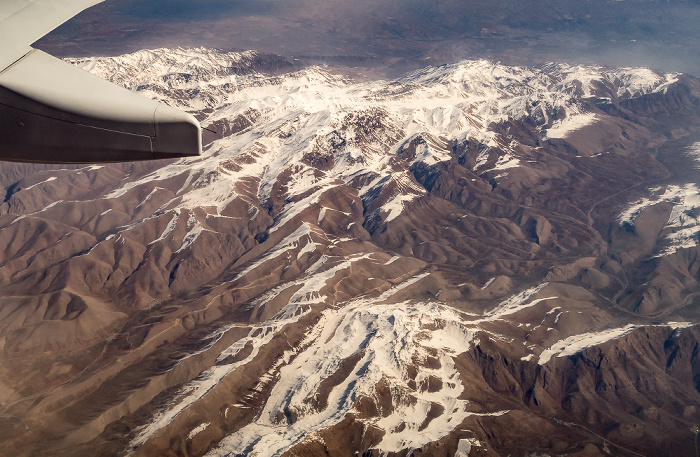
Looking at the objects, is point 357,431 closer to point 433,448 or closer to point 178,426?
point 433,448

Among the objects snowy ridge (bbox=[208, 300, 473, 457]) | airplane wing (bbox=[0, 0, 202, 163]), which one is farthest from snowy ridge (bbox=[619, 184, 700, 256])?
airplane wing (bbox=[0, 0, 202, 163])

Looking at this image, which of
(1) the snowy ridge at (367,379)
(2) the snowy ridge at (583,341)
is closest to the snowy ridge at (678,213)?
(2) the snowy ridge at (583,341)

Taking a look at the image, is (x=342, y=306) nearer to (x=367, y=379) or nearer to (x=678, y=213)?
(x=367, y=379)

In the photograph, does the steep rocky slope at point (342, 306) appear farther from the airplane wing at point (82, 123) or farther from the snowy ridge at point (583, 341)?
the airplane wing at point (82, 123)

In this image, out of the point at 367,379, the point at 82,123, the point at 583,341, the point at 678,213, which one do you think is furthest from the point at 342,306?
the point at 678,213

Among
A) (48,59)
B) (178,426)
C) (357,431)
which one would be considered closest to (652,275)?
(357,431)
